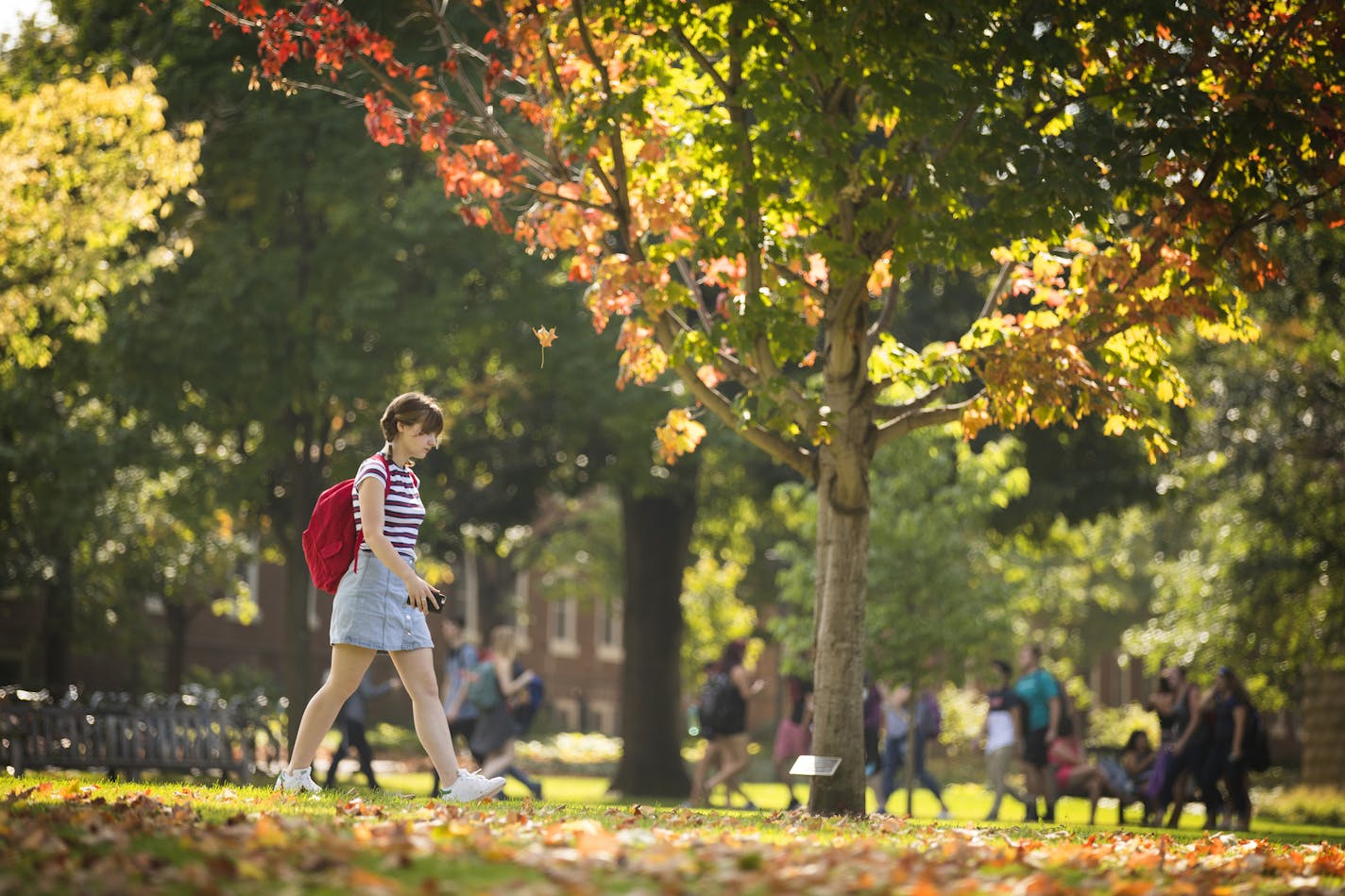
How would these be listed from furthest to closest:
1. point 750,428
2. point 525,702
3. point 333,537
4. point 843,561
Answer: point 525,702 → point 750,428 → point 843,561 → point 333,537

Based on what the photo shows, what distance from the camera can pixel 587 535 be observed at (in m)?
40.6

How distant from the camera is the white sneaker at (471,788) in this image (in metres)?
9.02

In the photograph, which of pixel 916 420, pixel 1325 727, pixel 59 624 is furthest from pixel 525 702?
pixel 1325 727

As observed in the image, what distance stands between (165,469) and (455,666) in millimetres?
5295

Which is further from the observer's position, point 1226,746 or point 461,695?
point 461,695

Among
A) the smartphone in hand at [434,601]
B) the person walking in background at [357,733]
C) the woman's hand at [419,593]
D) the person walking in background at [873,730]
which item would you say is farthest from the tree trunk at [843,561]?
the person walking in background at [357,733]

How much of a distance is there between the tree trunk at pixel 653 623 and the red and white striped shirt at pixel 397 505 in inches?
605

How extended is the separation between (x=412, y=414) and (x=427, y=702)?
4.87ft

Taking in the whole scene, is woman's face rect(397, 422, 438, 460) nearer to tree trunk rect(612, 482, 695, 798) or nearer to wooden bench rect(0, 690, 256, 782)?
wooden bench rect(0, 690, 256, 782)

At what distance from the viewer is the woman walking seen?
8758 millimetres

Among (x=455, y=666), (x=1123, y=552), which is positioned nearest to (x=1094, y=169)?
(x=455, y=666)

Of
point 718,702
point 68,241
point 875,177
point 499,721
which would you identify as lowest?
point 499,721

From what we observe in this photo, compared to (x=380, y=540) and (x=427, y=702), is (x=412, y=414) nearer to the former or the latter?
(x=380, y=540)

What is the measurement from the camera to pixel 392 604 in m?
8.91
